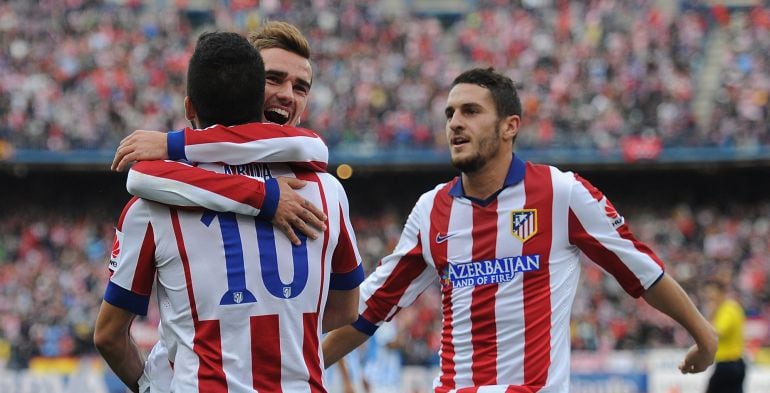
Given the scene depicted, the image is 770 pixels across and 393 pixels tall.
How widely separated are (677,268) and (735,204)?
15.8 feet

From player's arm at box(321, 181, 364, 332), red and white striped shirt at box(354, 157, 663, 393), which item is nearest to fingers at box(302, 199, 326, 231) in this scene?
player's arm at box(321, 181, 364, 332)

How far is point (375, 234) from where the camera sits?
26.2 meters

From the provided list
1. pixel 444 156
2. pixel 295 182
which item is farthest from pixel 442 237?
pixel 444 156

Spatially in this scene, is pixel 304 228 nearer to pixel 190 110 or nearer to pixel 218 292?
pixel 218 292

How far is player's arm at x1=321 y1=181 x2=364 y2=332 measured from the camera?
3.32m

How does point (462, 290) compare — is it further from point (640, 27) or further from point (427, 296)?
point (640, 27)

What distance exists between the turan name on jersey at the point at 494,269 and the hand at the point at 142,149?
1.80m

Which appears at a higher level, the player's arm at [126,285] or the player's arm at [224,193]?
the player's arm at [224,193]

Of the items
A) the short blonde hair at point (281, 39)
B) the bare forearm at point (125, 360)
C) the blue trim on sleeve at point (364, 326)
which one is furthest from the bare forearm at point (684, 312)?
the bare forearm at point (125, 360)

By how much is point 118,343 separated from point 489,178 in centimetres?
205

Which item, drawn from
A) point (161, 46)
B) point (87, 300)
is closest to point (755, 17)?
point (161, 46)

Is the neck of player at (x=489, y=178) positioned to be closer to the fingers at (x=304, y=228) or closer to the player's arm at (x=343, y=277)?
the player's arm at (x=343, y=277)

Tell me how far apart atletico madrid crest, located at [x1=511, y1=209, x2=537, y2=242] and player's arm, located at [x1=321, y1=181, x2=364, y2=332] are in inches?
48.6

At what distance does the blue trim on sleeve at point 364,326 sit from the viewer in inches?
192
